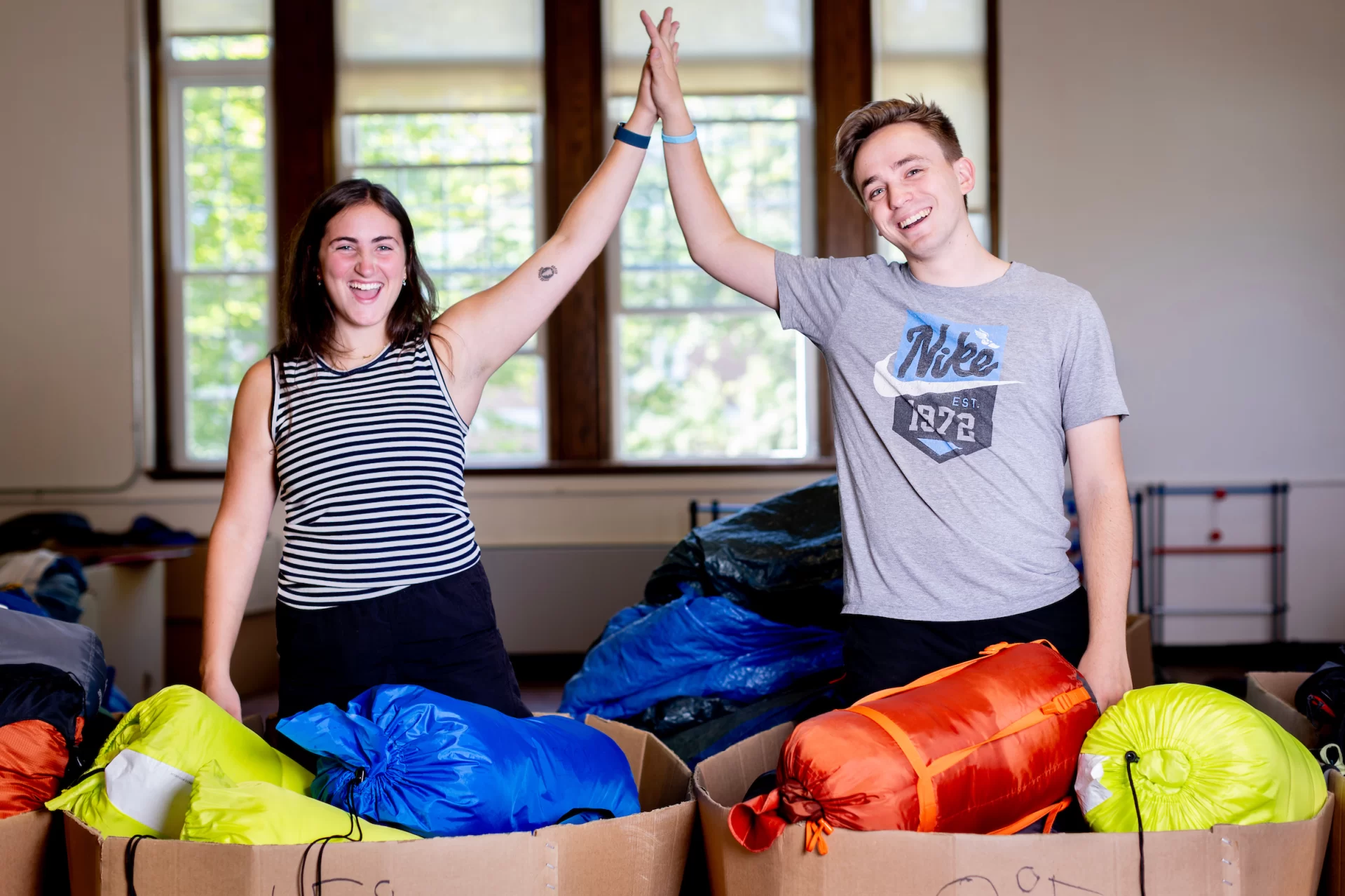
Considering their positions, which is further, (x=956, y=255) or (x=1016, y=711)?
(x=956, y=255)

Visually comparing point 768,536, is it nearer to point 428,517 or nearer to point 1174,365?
point 428,517

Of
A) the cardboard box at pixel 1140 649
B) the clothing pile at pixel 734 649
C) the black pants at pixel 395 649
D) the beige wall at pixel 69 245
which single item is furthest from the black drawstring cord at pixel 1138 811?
the beige wall at pixel 69 245

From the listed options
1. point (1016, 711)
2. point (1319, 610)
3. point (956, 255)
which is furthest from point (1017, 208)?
point (1016, 711)

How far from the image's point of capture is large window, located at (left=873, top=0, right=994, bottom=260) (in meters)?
4.60

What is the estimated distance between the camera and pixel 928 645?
52.9 inches

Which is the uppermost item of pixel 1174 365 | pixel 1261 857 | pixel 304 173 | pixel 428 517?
pixel 304 173

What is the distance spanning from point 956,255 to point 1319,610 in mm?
3974

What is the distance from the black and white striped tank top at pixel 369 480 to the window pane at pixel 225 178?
3654 millimetres

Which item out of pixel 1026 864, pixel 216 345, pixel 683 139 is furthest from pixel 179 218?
pixel 1026 864

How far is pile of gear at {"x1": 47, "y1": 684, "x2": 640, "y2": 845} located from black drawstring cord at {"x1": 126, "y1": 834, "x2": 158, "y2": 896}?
1 cm

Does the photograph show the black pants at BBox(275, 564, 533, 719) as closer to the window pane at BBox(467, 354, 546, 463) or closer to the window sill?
the window sill

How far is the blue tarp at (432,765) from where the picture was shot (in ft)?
3.73

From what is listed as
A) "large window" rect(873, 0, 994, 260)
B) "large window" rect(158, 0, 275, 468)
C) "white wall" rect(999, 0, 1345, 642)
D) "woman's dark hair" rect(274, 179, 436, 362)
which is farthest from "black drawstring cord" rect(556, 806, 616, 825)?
"large window" rect(158, 0, 275, 468)

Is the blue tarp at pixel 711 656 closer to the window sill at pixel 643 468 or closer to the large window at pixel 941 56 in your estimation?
the window sill at pixel 643 468
